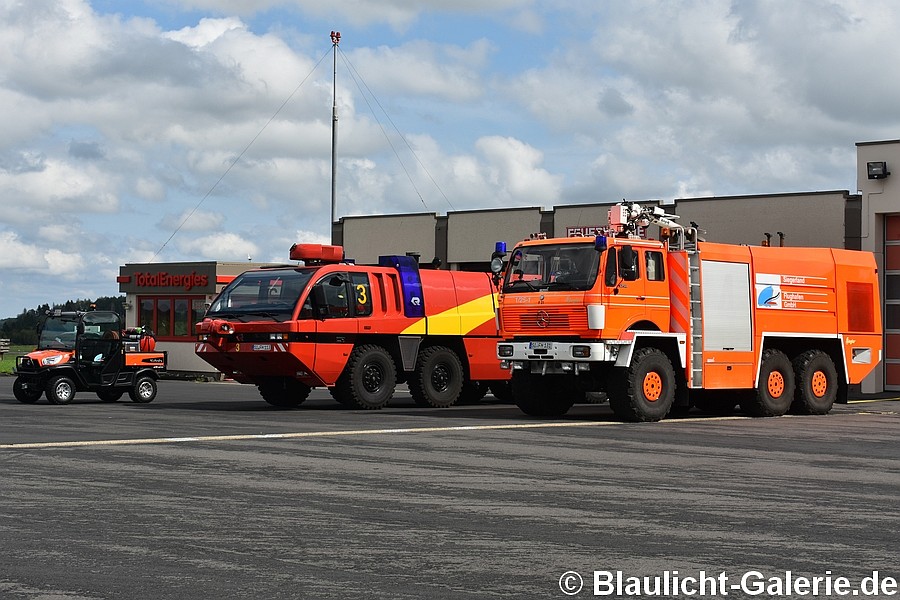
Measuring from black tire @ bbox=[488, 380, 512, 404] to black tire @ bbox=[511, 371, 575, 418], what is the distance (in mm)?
4844

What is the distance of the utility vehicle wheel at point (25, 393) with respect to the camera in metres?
26.1

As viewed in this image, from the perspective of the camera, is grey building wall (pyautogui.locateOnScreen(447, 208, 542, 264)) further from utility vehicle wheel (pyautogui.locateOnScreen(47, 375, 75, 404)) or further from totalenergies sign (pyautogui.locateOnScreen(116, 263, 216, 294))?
→ utility vehicle wheel (pyautogui.locateOnScreen(47, 375, 75, 404))

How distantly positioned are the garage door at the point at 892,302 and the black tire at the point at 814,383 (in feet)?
29.1

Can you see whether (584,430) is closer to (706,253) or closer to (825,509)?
(706,253)

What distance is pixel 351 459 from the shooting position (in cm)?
1391

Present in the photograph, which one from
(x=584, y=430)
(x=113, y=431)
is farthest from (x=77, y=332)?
(x=584, y=430)

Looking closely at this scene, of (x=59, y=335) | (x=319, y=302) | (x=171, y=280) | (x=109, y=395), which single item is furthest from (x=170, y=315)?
(x=319, y=302)

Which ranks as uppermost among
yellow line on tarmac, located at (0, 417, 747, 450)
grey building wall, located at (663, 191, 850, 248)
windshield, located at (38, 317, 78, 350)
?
grey building wall, located at (663, 191, 850, 248)

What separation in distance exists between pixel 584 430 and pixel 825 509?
8177 mm

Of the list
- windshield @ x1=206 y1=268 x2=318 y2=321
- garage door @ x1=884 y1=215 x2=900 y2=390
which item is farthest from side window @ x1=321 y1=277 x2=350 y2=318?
garage door @ x1=884 y1=215 x2=900 y2=390

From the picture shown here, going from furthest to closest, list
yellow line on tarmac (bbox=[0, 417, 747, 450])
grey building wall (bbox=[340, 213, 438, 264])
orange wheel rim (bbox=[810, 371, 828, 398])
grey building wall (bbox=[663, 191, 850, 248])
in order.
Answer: grey building wall (bbox=[340, 213, 438, 264]) < grey building wall (bbox=[663, 191, 850, 248]) < orange wheel rim (bbox=[810, 371, 828, 398]) < yellow line on tarmac (bbox=[0, 417, 747, 450])

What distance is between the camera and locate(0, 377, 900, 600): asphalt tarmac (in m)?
7.42

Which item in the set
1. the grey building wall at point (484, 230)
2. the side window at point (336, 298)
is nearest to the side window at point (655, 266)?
the side window at point (336, 298)
